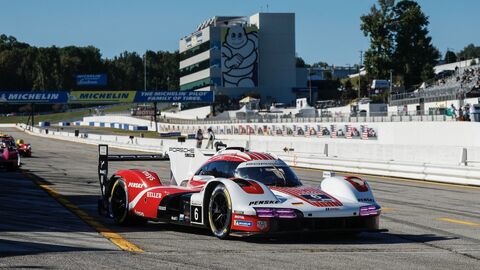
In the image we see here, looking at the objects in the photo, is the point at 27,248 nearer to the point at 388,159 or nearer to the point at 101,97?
the point at 388,159

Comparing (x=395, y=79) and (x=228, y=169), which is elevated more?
(x=395, y=79)

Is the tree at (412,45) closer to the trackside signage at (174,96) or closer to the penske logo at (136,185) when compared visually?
the trackside signage at (174,96)

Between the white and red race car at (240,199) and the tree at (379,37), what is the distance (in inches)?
3617

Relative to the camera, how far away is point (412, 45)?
346 feet

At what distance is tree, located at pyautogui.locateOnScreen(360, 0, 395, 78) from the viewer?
10306 centimetres

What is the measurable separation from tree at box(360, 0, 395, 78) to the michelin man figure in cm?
3570

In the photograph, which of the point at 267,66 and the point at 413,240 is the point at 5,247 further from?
the point at 267,66

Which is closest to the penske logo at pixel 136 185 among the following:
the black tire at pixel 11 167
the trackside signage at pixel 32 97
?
the black tire at pixel 11 167

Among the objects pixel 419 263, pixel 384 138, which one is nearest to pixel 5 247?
pixel 419 263

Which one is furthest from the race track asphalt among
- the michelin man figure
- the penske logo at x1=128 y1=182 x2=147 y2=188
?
the michelin man figure

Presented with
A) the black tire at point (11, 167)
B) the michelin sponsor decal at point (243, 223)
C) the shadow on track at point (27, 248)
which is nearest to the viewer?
the shadow on track at point (27, 248)

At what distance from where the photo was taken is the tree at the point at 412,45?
10325 cm

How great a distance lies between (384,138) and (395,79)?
63.6 m

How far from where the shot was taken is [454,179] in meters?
25.5
